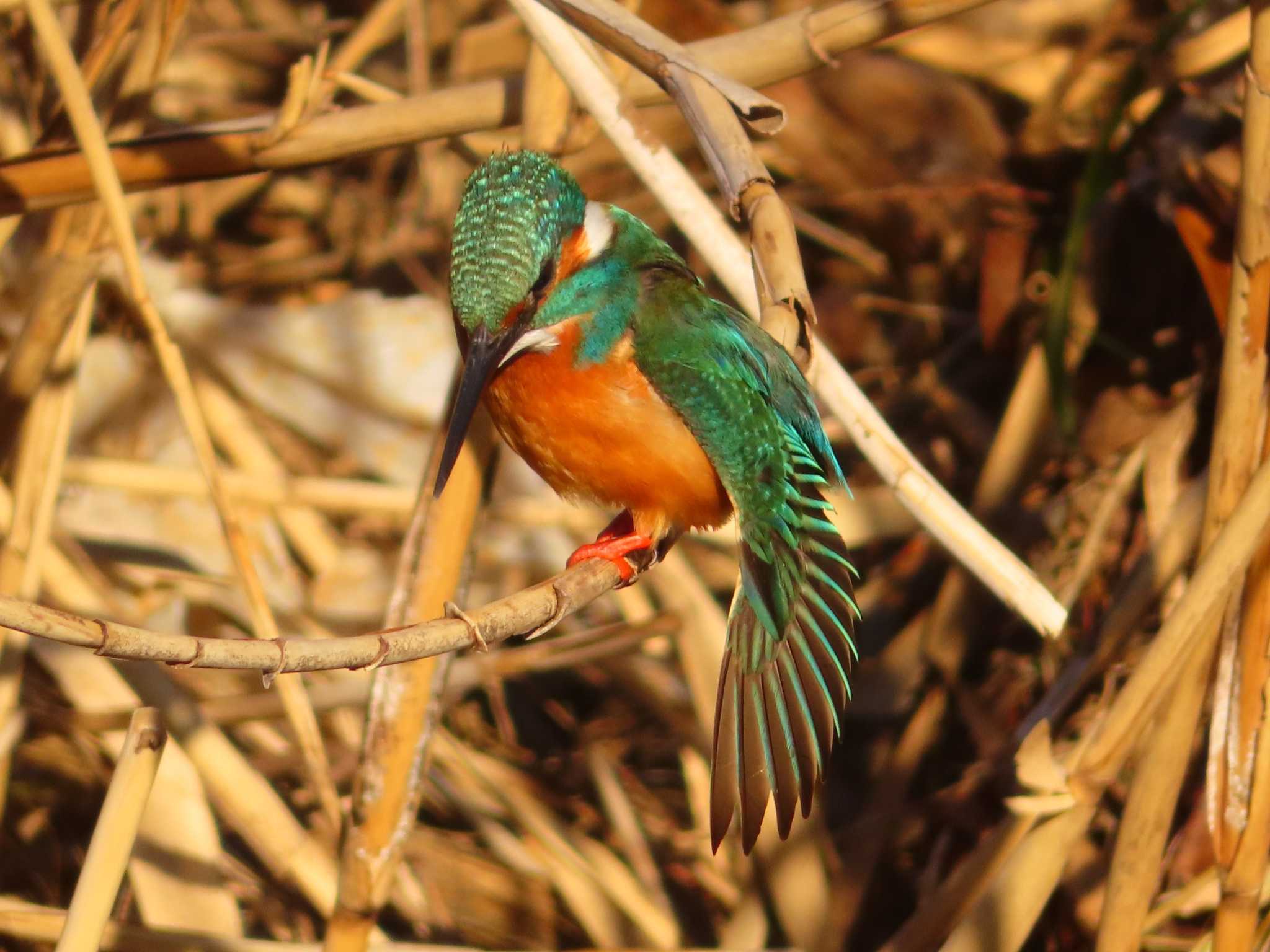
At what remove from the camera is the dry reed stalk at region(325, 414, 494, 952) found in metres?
2.27

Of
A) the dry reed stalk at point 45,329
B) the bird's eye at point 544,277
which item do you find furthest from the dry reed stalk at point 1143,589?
the dry reed stalk at point 45,329

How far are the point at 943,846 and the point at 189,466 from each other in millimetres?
2193

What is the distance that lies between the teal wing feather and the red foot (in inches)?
7.6

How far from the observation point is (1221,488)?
7.24 feet

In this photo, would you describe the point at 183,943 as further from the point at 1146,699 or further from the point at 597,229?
the point at 1146,699

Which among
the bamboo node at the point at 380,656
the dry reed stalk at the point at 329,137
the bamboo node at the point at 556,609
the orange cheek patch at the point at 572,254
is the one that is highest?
the dry reed stalk at the point at 329,137

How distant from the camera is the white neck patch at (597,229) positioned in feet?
7.71

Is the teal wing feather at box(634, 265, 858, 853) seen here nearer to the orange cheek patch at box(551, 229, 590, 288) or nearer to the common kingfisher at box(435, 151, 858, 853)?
the common kingfisher at box(435, 151, 858, 853)

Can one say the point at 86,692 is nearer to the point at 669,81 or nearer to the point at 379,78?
the point at 669,81


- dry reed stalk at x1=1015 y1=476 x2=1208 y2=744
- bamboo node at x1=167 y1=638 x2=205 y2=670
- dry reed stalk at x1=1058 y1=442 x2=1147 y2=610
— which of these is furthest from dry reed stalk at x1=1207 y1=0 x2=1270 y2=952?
bamboo node at x1=167 y1=638 x2=205 y2=670

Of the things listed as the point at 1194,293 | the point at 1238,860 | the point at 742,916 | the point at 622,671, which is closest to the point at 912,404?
the point at 1194,293

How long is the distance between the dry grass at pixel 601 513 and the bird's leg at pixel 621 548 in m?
0.20

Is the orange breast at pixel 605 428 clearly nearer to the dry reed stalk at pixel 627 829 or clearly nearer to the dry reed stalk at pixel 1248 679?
the dry reed stalk at pixel 1248 679

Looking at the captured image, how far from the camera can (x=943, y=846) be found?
3.19 metres
